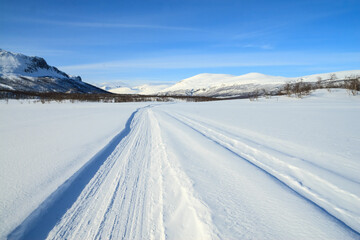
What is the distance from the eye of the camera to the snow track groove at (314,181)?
215 centimetres

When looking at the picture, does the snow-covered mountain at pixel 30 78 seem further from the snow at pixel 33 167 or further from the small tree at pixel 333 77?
the small tree at pixel 333 77

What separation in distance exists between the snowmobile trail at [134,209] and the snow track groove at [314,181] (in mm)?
1456

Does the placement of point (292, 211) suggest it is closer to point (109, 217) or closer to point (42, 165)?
point (109, 217)

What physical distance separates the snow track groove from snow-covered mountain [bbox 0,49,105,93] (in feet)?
479

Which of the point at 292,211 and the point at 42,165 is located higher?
the point at 42,165

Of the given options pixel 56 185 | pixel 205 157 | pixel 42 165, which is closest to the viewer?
pixel 56 185

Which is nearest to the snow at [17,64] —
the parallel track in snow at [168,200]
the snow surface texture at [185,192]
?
the snow surface texture at [185,192]

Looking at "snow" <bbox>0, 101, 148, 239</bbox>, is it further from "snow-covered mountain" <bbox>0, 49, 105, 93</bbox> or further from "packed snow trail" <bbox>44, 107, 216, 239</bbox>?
"snow-covered mountain" <bbox>0, 49, 105, 93</bbox>

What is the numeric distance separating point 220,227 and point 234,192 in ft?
2.49

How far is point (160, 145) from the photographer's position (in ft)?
17.0

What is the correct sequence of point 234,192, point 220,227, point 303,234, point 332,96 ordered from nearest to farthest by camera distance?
point 303,234 < point 220,227 < point 234,192 < point 332,96

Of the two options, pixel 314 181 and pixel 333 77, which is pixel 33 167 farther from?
pixel 333 77

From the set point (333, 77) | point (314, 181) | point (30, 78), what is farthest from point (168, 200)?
point (30, 78)

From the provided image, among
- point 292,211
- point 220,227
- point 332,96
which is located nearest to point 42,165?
point 220,227
